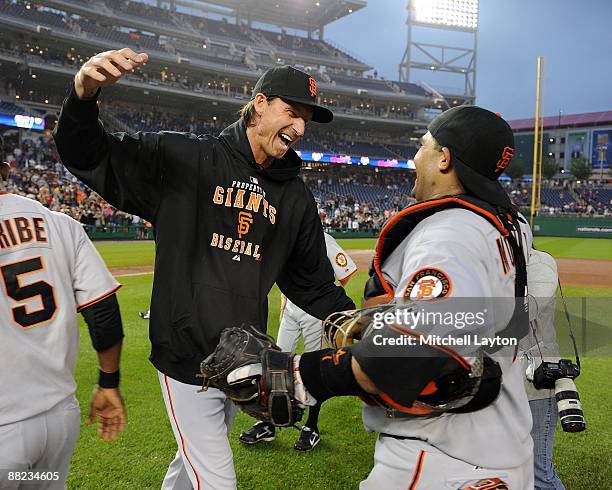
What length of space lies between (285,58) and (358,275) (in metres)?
40.8

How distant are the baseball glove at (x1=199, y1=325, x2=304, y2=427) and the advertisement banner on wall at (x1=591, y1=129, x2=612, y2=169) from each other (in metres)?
81.8

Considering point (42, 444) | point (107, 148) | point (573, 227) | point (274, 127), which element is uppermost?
point (274, 127)

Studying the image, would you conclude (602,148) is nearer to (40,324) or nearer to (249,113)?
(249,113)

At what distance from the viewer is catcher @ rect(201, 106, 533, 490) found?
1.28 m

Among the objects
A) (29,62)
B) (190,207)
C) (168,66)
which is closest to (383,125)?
(168,66)

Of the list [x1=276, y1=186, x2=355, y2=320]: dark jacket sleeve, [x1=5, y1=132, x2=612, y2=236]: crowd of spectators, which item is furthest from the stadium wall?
[x1=276, y1=186, x2=355, y2=320]: dark jacket sleeve

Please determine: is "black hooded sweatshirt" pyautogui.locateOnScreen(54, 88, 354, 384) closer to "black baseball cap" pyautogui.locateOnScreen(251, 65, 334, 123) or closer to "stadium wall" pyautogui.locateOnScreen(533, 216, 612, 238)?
"black baseball cap" pyautogui.locateOnScreen(251, 65, 334, 123)

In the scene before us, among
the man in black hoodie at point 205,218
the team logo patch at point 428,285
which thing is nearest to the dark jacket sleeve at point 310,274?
the man in black hoodie at point 205,218

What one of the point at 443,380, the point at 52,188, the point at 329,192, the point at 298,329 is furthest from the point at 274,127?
the point at 329,192

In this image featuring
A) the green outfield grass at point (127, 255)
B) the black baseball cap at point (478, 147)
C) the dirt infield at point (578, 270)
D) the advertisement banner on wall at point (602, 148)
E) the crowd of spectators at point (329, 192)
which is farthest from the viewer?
the advertisement banner on wall at point (602, 148)

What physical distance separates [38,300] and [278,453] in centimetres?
271

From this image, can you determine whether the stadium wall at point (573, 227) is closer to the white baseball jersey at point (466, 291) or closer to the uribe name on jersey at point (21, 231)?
the white baseball jersey at point (466, 291)

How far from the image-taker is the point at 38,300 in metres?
2.01

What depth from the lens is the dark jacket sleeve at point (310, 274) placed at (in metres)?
2.77
